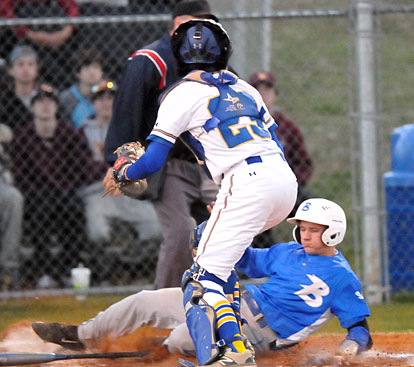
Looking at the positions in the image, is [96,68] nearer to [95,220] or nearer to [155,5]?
[155,5]

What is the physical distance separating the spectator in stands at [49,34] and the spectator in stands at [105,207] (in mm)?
633

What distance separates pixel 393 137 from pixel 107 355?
3832mm

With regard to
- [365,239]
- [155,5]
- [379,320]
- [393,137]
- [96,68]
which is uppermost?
[155,5]

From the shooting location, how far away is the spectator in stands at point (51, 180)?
7.29m

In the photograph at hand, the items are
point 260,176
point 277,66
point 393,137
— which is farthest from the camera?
point 277,66

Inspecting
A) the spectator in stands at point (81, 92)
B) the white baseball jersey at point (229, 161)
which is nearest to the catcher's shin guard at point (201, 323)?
the white baseball jersey at point (229, 161)

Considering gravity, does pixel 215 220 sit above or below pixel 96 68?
below

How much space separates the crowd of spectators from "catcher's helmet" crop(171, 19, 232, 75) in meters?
3.03

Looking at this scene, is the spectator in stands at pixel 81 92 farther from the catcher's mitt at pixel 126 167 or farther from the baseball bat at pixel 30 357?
the baseball bat at pixel 30 357

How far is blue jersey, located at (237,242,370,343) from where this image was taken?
4.51 m

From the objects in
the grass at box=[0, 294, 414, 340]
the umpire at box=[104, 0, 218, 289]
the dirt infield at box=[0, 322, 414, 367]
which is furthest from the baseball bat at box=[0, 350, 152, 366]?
the grass at box=[0, 294, 414, 340]

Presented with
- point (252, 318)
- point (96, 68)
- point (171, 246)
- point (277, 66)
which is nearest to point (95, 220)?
point (96, 68)

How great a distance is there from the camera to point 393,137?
7461 millimetres

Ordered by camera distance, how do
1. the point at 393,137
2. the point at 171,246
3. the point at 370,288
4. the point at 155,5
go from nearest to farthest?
1. the point at 171,246
2. the point at 370,288
3. the point at 393,137
4. the point at 155,5
